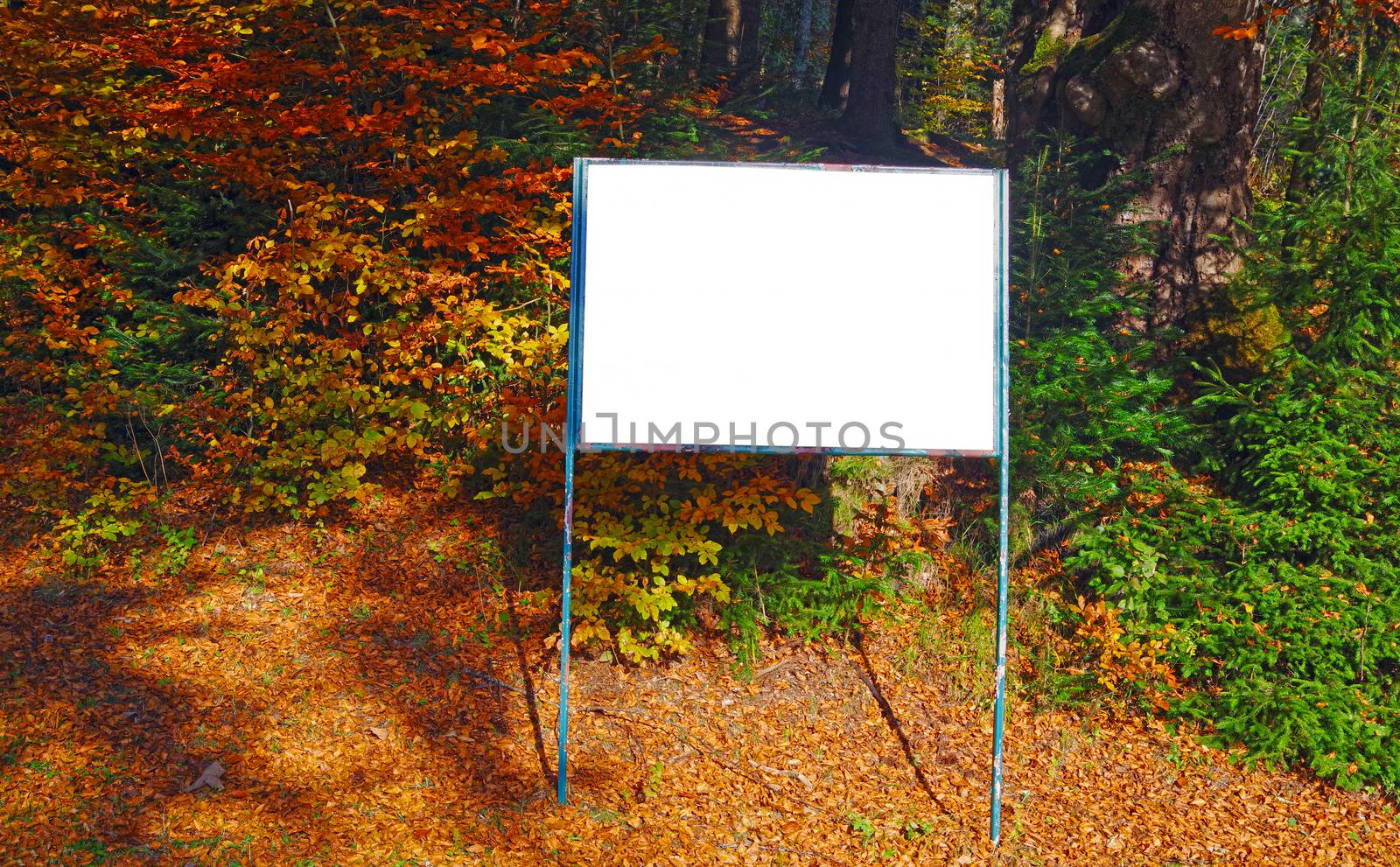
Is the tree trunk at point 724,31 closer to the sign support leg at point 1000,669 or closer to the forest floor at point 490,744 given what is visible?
the forest floor at point 490,744

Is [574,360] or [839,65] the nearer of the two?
[574,360]

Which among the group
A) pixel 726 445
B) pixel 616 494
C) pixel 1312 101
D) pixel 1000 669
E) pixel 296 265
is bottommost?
pixel 1000 669

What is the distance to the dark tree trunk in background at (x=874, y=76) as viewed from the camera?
33.9 ft

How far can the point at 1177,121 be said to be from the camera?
6.94 meters

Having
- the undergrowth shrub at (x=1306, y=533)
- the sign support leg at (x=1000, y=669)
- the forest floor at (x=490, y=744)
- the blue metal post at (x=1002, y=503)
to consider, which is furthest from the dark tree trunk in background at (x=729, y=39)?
the sign support leg at (x=1000, y=669)

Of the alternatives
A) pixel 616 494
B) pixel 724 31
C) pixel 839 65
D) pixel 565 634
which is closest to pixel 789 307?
pixel 616 494

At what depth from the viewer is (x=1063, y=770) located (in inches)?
210

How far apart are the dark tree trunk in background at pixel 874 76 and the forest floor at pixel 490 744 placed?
6241 millimetres

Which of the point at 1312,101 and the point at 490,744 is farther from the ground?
the point at 1312,101

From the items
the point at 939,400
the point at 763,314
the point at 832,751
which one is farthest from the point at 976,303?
the point at 832,751

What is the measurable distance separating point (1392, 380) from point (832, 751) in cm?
436

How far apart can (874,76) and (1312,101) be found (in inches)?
171

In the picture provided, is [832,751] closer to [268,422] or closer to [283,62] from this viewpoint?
[268,422]

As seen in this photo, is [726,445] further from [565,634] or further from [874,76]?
[874,76]
